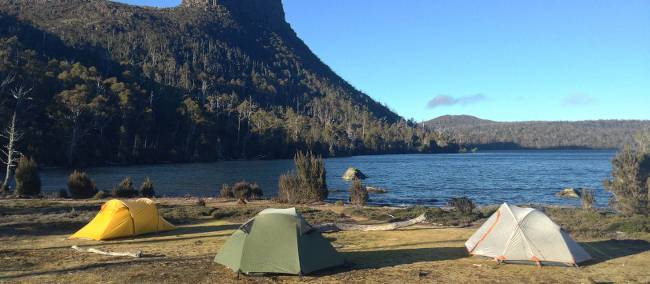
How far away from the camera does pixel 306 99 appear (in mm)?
192625

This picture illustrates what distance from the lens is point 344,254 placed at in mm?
12875

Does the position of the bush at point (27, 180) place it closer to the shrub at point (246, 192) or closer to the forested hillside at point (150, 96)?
the shrub at point (246, 192)

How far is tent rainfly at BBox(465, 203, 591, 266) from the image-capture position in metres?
11.6

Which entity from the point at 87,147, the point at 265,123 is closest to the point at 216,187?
the point at 87,147

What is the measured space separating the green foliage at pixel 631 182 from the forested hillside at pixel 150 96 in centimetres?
6927

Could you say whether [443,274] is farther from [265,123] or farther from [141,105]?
[265,123]

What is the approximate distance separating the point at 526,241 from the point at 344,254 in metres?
4.44

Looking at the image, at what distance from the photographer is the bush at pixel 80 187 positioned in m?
30.8

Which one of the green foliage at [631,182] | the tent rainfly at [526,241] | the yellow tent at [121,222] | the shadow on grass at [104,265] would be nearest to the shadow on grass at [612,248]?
the tent rainfly at [526,241]

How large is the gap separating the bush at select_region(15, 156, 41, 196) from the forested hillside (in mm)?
42118

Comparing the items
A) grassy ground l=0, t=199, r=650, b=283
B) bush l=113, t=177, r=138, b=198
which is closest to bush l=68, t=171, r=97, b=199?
bush l=113, t=177, r=138, b=198

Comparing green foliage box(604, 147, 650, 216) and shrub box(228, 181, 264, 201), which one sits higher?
green foliage box(604, 147, 650, 216)

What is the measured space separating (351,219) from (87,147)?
73978 millimetres

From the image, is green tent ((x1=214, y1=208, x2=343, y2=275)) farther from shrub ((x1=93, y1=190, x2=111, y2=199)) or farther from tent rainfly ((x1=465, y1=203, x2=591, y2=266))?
shrub ((x1=93, y1=190, x2=111, y2=199))
